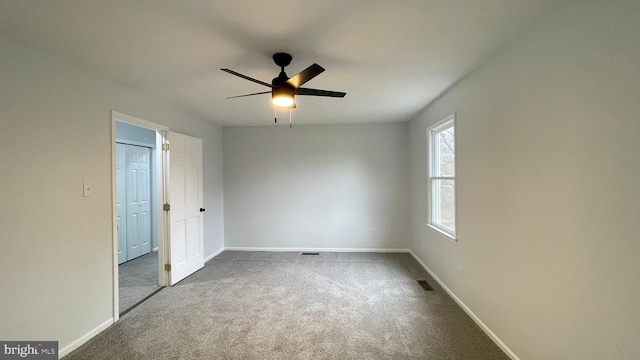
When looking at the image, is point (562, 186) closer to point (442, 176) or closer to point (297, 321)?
point (442, 176)

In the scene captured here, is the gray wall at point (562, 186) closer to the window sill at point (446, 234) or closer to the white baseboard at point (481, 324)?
the white baseboard at point (481, 324)

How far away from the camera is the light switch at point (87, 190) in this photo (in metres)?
2.16

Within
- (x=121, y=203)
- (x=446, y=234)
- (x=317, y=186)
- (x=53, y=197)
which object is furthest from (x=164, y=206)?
(x=446, y=234)

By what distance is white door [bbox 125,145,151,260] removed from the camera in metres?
4.27

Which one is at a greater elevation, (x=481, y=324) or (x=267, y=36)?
(x=267, y=36)

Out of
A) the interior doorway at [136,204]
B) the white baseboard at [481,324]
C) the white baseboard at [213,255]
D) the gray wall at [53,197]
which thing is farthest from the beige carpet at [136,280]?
Answer: the white baseboard at [481,324]

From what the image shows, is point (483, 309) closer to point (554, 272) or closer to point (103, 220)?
point (554, 272)

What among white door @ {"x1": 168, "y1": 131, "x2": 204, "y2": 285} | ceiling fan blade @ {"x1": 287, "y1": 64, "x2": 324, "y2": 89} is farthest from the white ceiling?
white door @ {"x1": 168, "y1": 131, "x2": 204, "y2": 285}

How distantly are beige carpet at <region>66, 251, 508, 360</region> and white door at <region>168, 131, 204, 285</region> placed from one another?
0.86 ft

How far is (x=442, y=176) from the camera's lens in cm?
332

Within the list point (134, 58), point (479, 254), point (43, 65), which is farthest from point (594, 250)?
point (43, 65)

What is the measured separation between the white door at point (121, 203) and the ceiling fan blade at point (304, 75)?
370 centimetres

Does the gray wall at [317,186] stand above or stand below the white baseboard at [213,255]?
above

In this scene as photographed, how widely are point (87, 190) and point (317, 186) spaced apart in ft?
10.6
